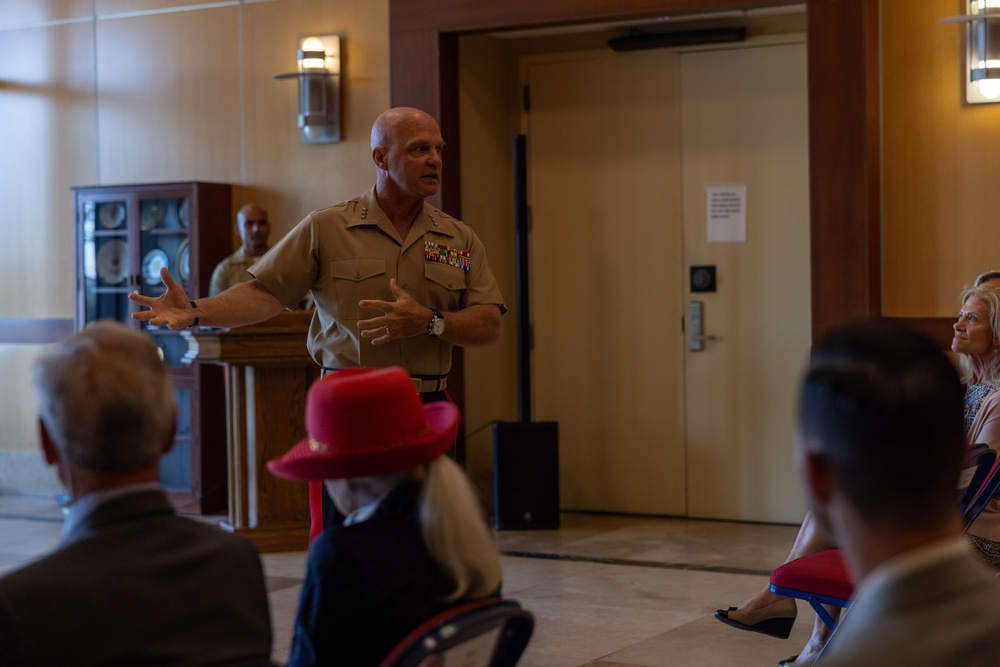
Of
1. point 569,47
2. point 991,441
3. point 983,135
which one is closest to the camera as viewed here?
point 991,441

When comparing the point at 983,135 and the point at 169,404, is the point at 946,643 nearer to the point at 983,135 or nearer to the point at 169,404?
the point at 169,404

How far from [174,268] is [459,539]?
5.86 meters

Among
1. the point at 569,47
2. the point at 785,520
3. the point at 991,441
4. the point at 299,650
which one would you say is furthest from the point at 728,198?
the point at 299,650

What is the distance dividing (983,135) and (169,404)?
4.80 m

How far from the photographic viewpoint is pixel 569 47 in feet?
23.2

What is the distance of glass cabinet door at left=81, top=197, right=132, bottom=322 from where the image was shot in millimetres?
7492

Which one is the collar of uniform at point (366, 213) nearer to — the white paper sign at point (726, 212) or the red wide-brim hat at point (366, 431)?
the red wide-brim hat at point (366, 431)

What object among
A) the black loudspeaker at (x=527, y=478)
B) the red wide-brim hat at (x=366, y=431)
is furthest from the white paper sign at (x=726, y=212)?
the red wide-brim hat at (x=366, y=431)

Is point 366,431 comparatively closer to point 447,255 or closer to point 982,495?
point 447,255

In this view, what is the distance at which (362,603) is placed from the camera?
1870 mm

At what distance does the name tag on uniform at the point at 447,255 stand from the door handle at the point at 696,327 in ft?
10.3

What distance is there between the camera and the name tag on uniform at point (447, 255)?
3.72m

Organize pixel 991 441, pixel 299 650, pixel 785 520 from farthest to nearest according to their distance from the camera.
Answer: pixel 785 520, pixel 991 441, pixel 299 650

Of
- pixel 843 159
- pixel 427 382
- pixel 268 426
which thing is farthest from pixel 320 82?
pixel 427 382
